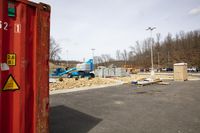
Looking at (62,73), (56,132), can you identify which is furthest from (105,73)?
(56,132)

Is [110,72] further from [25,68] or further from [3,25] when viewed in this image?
[3,25]

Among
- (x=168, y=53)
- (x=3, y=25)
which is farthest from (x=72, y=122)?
(x=168, y=53)

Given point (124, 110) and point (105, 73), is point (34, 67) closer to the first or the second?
point (124, 110)

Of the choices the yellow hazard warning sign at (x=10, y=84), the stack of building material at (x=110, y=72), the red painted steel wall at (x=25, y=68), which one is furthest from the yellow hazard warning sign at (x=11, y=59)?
the stack of building material at (x=110, y=72)

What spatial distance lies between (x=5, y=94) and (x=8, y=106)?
0.22 m

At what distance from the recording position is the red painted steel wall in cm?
307

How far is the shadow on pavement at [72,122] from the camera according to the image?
18.2 feet

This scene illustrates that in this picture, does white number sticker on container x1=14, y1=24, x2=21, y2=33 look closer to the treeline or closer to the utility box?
the utility box

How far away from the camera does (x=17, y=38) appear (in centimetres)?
319

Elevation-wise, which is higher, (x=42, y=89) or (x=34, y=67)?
(x=34, y=67)

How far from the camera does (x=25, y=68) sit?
330cm

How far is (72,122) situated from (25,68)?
3564mm

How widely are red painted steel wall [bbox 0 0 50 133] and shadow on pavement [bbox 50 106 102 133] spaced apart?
206 cm

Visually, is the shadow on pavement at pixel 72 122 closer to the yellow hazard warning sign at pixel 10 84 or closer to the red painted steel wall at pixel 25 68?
the red painted steel wall at pixel 25 68
